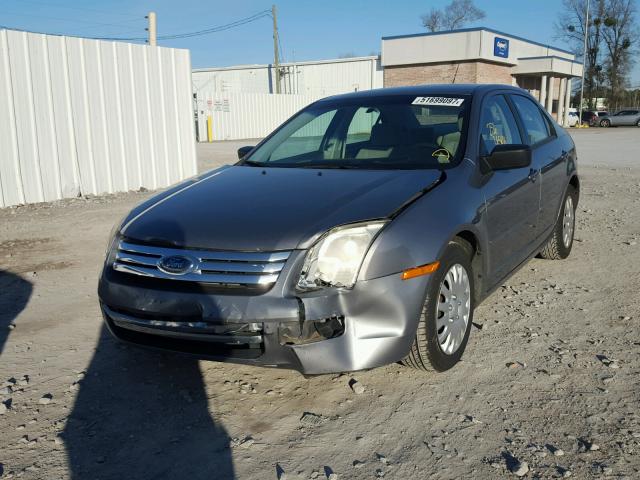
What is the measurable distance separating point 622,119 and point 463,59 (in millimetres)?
18360

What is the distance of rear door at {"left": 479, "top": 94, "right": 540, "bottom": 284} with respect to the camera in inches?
151

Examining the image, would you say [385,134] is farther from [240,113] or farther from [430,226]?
[240,113]

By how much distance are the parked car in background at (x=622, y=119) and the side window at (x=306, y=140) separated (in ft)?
156

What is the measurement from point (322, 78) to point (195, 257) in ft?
139

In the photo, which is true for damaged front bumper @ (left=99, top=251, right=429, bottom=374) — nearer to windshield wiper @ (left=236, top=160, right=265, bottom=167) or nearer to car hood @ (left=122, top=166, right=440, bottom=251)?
car hood @ (left=122, top=166, right=440, bottom=251)

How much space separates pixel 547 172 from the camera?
16.0 ft

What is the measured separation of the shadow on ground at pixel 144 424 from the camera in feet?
8.54

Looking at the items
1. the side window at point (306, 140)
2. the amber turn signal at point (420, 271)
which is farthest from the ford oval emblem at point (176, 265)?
the side window at point (306, 140)

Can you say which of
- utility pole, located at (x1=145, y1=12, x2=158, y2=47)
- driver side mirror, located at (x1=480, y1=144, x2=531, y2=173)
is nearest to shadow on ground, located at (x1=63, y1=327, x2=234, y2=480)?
driver side mirror, located at (x1=480, y1=144, x2=531, y2=173)

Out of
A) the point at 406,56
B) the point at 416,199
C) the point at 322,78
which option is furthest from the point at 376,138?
the point at 322,78

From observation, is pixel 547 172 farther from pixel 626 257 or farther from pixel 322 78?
pixel 322 78

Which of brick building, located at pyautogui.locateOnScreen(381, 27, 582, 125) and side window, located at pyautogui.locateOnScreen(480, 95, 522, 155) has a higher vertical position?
brick building, located at pyautogui.locateOnScreen(381, 27, 582, 125)

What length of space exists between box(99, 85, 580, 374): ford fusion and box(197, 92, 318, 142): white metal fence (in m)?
28.8

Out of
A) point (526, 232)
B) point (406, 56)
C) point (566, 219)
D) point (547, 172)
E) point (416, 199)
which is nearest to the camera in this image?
point (416, 199)
